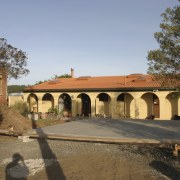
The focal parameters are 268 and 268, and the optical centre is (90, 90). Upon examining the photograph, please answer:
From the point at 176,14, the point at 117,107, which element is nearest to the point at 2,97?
the point at 117,107

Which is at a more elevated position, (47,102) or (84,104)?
(47,102)

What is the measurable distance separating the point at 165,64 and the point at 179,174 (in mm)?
4831

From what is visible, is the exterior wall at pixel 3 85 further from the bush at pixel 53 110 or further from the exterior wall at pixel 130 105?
the exterior wall at pixel 130 105

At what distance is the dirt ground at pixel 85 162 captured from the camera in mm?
8527

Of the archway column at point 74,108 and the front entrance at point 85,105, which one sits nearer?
the archway column at point 74,108

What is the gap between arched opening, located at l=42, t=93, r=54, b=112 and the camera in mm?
31586

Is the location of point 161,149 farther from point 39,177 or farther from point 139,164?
point 39,177

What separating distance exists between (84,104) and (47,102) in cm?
501

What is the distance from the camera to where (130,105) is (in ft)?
86.7

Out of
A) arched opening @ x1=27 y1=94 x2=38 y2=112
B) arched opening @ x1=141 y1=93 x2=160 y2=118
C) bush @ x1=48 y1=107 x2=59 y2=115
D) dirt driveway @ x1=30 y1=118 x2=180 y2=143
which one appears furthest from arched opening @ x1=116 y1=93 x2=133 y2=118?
arched opening @ x1=27 y1=94 x2=38 y2=112

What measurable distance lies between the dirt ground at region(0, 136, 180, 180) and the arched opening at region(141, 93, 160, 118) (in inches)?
531

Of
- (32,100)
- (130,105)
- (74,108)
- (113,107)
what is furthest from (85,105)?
(32,100)

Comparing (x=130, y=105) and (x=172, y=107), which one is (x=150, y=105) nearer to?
(x=130, y=105)

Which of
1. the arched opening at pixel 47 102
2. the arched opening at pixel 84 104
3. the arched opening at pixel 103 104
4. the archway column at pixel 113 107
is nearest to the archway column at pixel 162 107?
the archway column at pixel 113 107
